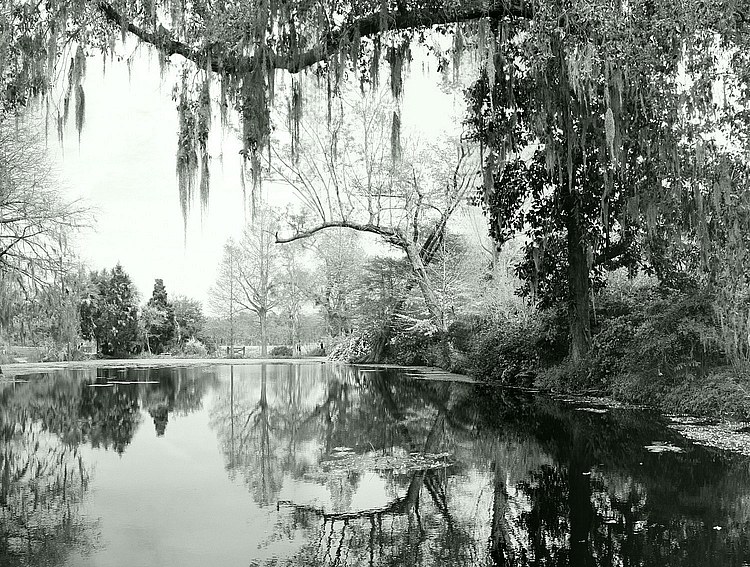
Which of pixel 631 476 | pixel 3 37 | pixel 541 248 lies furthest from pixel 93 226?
pixel 631 476

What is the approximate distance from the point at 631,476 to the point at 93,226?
21.1 meters

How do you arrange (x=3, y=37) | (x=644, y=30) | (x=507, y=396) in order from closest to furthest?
(x=3, y=37), (x=644, y=30), (x=507, y=396)

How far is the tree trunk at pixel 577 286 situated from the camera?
15.5 metres

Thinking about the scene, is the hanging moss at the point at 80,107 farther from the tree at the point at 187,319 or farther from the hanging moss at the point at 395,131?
the tree at the point at 187,319

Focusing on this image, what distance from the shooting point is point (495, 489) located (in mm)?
6012

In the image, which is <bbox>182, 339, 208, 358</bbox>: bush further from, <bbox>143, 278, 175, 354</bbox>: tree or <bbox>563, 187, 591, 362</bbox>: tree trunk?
<bbox>563, 187, 591, 362</bbox>: tree trunk

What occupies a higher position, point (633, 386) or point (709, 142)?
point (709, 142)

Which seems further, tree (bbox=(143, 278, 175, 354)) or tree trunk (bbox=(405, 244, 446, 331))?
tree (bbox=(143, 278, 175, 354))

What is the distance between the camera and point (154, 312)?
142 ft

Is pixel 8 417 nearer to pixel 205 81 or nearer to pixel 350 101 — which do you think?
pixel 205 81

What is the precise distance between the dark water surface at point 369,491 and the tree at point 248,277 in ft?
109

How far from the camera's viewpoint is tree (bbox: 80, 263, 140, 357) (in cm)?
4025

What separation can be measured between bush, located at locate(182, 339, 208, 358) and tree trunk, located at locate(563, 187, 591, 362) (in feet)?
109

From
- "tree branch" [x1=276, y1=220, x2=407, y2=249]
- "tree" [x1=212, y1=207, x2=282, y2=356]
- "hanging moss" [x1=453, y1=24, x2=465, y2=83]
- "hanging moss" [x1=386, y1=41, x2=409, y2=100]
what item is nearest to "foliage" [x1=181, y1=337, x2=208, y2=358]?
"tree" [x1=212, y1=207, x2=282, y2=356]
